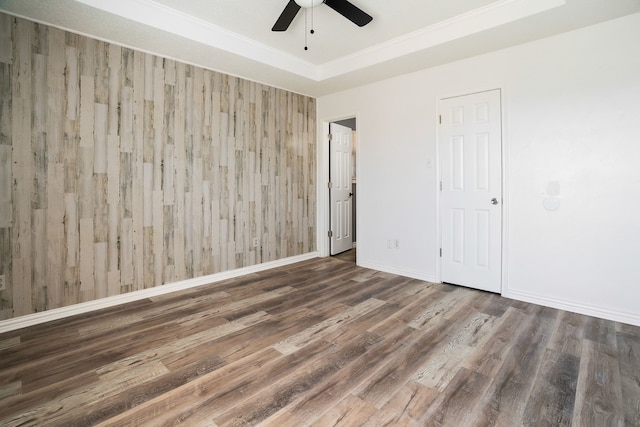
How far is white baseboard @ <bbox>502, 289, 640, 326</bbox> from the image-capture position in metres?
2.58

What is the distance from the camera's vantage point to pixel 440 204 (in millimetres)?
3650

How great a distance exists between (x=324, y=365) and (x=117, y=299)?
2273 millimetres

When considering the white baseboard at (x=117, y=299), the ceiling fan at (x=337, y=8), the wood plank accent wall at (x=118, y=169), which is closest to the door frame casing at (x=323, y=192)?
the wood plank accent wall at (x=118, y=169)

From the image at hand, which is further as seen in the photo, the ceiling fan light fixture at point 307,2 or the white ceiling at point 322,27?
the white ceiling at point 322,27

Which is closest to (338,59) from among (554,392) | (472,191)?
A: (472,191)

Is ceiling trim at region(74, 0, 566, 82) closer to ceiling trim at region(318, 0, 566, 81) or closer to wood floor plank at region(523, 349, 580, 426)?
ceiling trim at region(318, 0, 566, 81)

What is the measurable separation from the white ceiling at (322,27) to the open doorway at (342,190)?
4.92 ft

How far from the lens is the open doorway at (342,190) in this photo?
5078 millimetres

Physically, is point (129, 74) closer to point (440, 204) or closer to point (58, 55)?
point (58, 55)

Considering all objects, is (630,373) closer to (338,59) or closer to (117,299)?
(338,59)

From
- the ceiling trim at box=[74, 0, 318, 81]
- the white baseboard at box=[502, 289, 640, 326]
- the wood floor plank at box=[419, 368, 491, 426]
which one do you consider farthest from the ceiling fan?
the white baseboard at box=[502, 289, 640, 326]

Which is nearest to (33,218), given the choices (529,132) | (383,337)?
(383,337)

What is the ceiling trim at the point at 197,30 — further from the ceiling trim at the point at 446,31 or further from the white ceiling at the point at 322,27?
the ceiling trim at the point at 446,31

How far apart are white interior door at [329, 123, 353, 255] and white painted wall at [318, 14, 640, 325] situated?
1.56 metres
